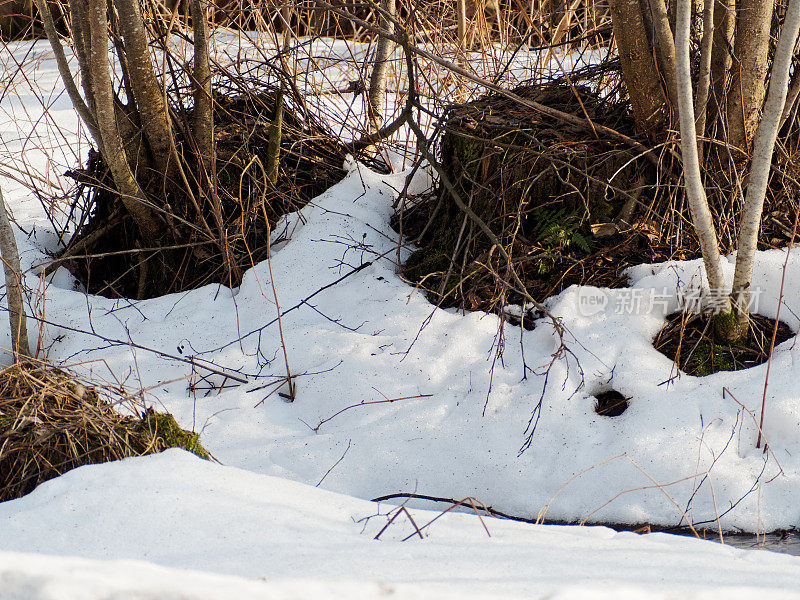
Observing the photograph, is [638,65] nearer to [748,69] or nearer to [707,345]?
[748,69]

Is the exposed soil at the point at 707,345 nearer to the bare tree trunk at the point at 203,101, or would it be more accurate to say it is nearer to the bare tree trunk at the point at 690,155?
the bare tree trunk at the point at 690,155

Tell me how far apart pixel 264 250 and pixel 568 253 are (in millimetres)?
1528

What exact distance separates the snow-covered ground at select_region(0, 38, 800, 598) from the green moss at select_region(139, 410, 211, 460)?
0.16 meters

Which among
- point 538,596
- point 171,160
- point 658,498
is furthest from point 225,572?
point 171,160

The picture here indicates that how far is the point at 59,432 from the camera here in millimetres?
2158

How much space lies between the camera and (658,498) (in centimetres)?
241

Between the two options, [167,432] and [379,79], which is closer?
[167,432]

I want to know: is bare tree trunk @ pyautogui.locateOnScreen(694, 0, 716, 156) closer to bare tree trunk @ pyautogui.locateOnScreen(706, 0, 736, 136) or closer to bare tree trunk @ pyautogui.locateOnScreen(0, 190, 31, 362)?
bare tree trunk @ pyautogui.locateOnScreen(706, 0, 736, 136)

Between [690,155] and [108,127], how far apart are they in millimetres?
2495

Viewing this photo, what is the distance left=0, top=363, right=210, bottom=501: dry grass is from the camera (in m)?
2.11

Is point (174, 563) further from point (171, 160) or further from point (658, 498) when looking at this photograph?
point (171, 160)

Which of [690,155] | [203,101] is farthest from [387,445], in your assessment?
[203,101]

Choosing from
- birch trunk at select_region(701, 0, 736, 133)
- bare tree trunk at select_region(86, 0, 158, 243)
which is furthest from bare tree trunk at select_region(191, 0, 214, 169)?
birch trunk at select_region(701, 0, 736, 133)

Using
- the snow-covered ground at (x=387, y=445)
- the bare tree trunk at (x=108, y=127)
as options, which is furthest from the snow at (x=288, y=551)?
the bare tree trunk at (x=108, y=127)
